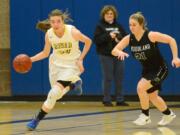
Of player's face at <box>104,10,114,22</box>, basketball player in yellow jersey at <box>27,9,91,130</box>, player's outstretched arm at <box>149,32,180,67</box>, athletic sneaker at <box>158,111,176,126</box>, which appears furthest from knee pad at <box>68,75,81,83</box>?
player's face at <box>104,10,114,22</box>

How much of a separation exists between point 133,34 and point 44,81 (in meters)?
4.86

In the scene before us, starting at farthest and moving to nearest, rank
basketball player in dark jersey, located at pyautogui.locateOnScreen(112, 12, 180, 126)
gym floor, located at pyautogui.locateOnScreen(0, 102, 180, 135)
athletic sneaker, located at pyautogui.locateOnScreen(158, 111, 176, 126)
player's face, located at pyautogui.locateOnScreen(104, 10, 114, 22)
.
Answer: player's face, located at pyautogui.locateOnScreen(104, 10, 114, 22), athletic sneaker, located at pyautogui.locateOnScreen(158, 111, 176, 126), basketball player in dark jersey, located at pyautogui.locateOnScreen(112, 12, 180, 126), gym floor, located at pyautogui.locateOnScreen(0, 102, 180, 135)

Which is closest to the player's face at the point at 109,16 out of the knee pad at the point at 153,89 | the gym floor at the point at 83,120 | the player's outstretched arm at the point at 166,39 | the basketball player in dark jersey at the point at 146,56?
the gym floor at the point at 83,120

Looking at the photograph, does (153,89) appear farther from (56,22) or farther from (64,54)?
(56,22)

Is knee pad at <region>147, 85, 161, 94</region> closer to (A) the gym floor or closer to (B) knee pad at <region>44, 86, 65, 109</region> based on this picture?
(A) the gym floor

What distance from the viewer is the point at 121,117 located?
9070 mm

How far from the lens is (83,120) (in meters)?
8.74

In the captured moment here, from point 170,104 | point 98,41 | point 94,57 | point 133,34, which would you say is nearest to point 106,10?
point 98,41

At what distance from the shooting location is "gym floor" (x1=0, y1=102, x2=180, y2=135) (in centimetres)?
738

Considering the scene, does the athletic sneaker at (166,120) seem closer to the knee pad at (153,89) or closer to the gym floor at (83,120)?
the gym floor at (83,120)

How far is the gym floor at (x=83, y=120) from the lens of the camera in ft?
24.2

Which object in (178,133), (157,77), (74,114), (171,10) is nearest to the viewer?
(178,133)

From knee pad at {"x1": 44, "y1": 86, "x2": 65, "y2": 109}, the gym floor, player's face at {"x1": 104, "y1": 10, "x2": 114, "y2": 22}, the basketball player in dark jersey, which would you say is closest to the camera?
the gym floor

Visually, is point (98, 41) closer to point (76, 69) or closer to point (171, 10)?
point (171, 10)
